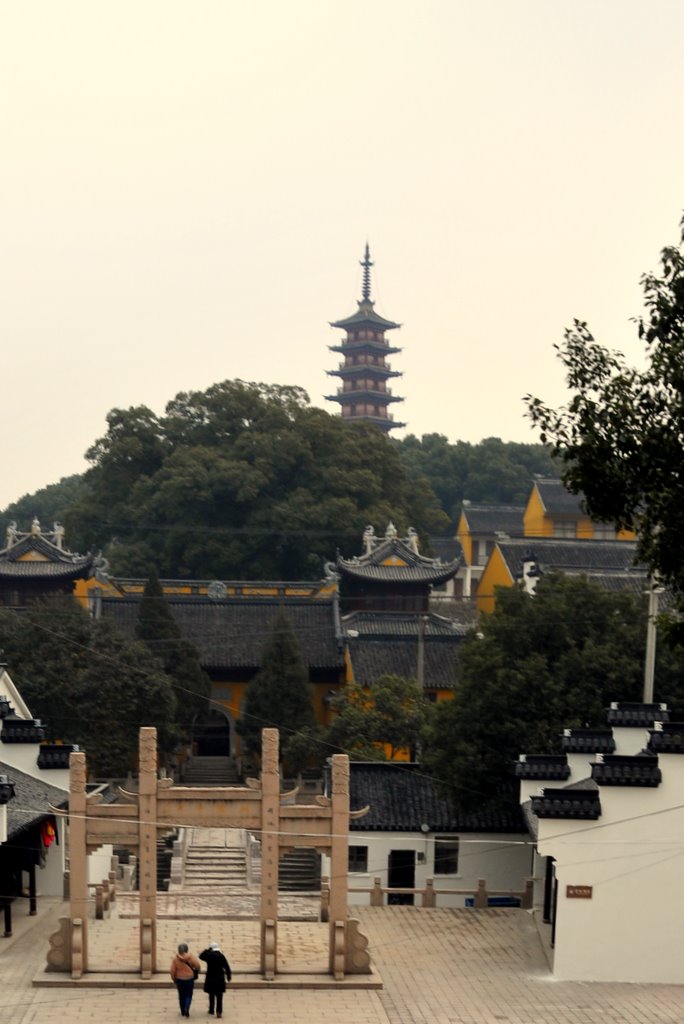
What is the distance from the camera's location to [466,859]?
1072 inches

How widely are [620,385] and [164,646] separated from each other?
2676 cm

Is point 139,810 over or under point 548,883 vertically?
over

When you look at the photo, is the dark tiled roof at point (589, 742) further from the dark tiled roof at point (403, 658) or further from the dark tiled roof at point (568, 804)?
the dark tiled roof at point (403, 658)

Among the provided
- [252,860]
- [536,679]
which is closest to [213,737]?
[252,860]

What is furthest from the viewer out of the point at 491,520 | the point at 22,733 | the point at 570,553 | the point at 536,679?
the point at 491,520

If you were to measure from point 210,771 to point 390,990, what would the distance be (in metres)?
23.7

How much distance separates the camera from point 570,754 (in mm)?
24391

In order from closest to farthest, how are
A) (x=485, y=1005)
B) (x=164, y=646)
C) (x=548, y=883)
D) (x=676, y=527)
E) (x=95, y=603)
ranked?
(x=676, y=527) → (x=485, y=1005) → (x=548, y=883) → (x=164, y=646) → (x=95, y=603)

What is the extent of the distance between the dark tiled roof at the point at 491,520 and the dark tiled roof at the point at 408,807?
45894 millimetres

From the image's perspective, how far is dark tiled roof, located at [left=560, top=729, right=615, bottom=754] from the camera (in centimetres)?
2428

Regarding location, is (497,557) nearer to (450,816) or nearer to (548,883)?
(450,816)

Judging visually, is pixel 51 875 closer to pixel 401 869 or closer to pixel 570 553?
pixel 401 869

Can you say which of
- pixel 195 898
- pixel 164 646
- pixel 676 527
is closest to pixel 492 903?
pixel 195 898

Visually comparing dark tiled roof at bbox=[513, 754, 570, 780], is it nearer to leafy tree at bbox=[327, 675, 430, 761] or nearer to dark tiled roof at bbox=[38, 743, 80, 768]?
dark tiled roof at bbox=[38, 743, 80, 768]
